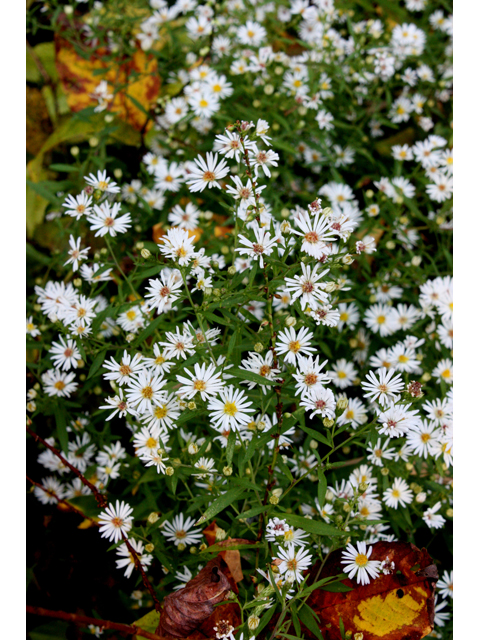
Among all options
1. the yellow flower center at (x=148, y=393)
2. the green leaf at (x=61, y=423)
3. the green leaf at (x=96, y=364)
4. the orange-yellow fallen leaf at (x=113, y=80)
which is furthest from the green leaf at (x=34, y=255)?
the yellow flower center at (x=148, y=393)

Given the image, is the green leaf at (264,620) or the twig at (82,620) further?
the green leaf at (264,620)

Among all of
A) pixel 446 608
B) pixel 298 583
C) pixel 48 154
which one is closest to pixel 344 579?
pixel 298 583

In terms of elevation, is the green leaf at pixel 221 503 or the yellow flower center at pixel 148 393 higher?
the yellow flower center at pixel 148 393

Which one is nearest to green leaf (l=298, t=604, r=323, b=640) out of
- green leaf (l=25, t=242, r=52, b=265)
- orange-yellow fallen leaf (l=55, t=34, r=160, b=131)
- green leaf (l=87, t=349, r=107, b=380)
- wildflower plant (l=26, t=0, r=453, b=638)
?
wildflower plant (l=26, t=0, r=453, b=638)

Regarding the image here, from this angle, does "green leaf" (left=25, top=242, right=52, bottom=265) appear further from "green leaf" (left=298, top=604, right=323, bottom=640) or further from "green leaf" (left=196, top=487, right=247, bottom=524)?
"green leaf" (left=298, top=604, right=323, bottom=640)

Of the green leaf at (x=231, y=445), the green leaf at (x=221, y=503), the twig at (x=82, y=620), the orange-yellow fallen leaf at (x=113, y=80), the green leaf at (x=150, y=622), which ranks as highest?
the orange-yellow fallen leaf at (x=113, y=80)

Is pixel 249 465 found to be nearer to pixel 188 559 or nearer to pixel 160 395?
pixel 160 395

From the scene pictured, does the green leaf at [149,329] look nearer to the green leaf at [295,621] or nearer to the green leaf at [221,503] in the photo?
the green leaf at [221,503]

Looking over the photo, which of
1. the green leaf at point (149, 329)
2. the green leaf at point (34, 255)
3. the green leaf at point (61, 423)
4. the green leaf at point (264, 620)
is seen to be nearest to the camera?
the green leaf at point (264, 620)
